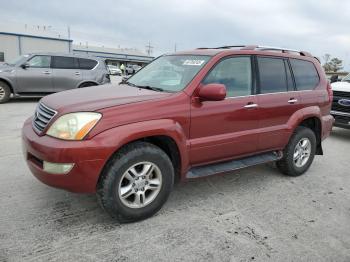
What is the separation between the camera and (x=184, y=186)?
433cm

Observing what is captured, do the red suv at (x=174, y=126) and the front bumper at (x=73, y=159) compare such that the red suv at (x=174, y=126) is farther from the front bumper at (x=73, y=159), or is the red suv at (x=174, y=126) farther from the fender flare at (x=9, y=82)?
the fender flare at (x=9, y=82)

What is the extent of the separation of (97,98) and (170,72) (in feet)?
3.59

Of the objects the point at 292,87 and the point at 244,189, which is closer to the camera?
the point at 244,189

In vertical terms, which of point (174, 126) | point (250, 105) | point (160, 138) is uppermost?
point (250, 105)

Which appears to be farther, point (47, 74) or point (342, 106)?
point (47, 74)

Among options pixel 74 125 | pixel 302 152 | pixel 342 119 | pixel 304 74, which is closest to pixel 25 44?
pixel 342 119

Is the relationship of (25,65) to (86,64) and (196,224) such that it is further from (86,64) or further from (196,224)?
(196,224)

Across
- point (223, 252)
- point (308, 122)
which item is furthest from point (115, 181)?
point (308, 122)

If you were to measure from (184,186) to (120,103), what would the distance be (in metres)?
1.63

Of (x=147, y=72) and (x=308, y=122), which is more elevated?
(x=147, y=72)

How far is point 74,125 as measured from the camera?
9.75 ft

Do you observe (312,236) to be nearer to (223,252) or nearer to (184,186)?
(223,252)

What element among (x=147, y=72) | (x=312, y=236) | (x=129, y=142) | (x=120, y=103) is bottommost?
(x=312, y=236)

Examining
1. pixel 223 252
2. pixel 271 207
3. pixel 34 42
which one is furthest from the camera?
pixel 34 42
